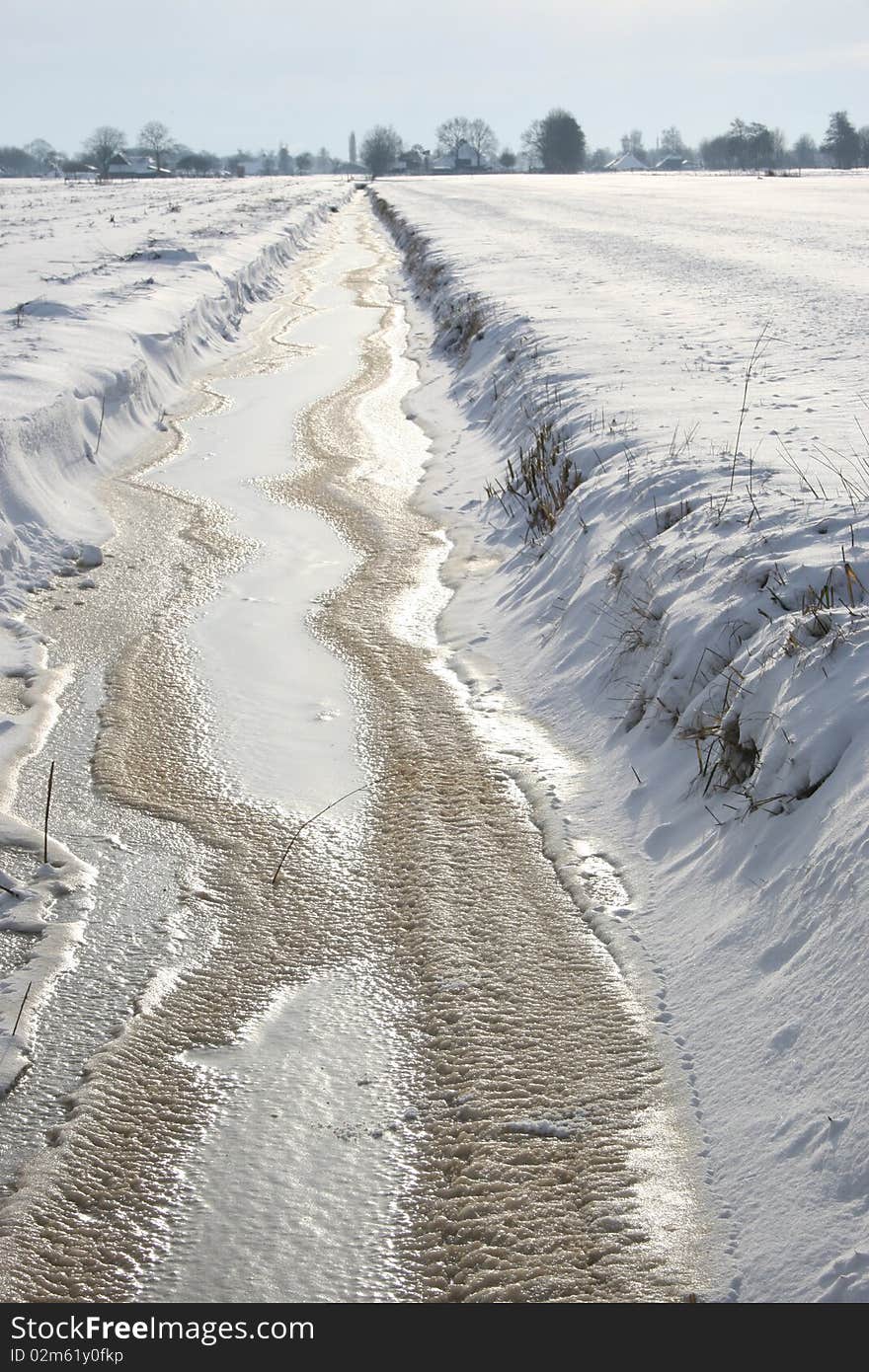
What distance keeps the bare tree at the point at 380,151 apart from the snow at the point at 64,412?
342 ft

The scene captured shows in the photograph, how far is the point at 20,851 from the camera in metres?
3.74

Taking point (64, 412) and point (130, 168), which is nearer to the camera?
point (64, 412)

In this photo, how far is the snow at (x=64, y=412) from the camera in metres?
3.53

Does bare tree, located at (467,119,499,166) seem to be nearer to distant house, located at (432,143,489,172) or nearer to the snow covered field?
distant house, located at (432,143,489,172)

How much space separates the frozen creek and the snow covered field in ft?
0.63

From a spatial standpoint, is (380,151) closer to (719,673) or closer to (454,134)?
(454,134)

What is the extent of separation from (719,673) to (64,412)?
5.89 m

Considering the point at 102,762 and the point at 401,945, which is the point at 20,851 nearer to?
the point at 102,762

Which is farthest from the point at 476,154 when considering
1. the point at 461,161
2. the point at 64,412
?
the point at 64,412

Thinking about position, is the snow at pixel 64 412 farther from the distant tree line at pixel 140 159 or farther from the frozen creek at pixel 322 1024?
the distant tree line at pixel 140 159

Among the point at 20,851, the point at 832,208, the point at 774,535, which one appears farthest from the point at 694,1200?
the point at 832,208

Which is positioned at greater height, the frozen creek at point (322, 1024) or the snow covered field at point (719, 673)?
the snow covered field at point (719, 673)

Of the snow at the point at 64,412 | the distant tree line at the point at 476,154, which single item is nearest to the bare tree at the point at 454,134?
the distant tree line at the point at 476,154

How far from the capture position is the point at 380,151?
117 metres
